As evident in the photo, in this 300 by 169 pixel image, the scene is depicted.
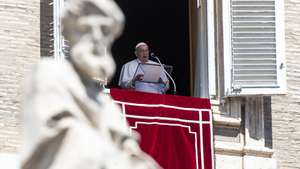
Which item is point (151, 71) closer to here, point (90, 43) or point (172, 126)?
point (172, 126)

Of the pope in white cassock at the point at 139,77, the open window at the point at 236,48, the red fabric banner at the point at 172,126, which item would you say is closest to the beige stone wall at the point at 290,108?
the open window at the point at 236,48

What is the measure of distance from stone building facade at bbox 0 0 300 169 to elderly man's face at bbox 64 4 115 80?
1184cm

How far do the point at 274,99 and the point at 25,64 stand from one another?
3.40 meters

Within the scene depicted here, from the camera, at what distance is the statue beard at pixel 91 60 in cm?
780

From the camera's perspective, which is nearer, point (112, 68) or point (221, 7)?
point (112, 68)

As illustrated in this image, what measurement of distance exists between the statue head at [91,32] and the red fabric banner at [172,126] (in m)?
12.9

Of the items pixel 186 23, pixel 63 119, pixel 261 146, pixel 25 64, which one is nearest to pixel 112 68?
pixel 63 119

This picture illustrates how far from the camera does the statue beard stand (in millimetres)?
7797

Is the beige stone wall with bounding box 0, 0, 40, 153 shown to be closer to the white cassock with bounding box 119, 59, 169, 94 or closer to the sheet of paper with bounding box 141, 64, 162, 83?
the white cassock with bounding box 119, 59, 169, 94

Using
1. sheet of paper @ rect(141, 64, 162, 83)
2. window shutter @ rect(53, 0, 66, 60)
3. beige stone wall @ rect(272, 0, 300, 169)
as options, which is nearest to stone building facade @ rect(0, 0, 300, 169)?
beige stone wall @ rect(272, 0, 300, 169)

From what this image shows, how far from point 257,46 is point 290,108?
899 millimetres

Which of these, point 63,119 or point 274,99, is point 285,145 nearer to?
point 274,99

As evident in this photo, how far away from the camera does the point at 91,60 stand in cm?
781

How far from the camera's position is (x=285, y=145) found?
22.4m
